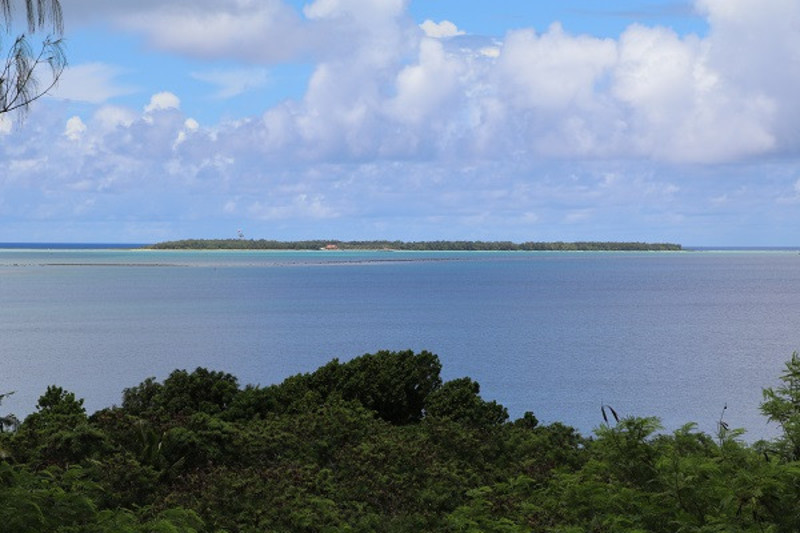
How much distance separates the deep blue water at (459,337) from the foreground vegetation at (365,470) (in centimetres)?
2173

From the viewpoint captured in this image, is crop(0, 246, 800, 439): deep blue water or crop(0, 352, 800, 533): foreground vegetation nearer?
crop(0, 352, 800, 533): foreground vegetation

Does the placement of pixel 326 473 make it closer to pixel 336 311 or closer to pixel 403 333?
pixel 403 333

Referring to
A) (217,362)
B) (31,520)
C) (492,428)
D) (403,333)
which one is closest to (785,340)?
(403,333)

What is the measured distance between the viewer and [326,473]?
16.6m

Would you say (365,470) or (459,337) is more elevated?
(365,470)

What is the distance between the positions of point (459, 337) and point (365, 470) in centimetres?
6666

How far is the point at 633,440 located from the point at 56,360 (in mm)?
60283

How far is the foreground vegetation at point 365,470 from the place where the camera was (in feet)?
33.3

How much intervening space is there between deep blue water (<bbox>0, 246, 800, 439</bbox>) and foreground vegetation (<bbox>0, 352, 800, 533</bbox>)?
21727 mm

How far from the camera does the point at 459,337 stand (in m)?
82.9

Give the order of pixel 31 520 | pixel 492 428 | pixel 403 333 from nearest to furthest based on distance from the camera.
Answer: pixel 31 520
pixel 492 428
pixel 403 333

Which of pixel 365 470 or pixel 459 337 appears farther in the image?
pixel 459 337

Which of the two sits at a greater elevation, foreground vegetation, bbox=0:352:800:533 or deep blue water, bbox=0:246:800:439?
foreground vegetation, bbox=0:352:800:533

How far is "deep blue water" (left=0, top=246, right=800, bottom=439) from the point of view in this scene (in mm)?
55469
